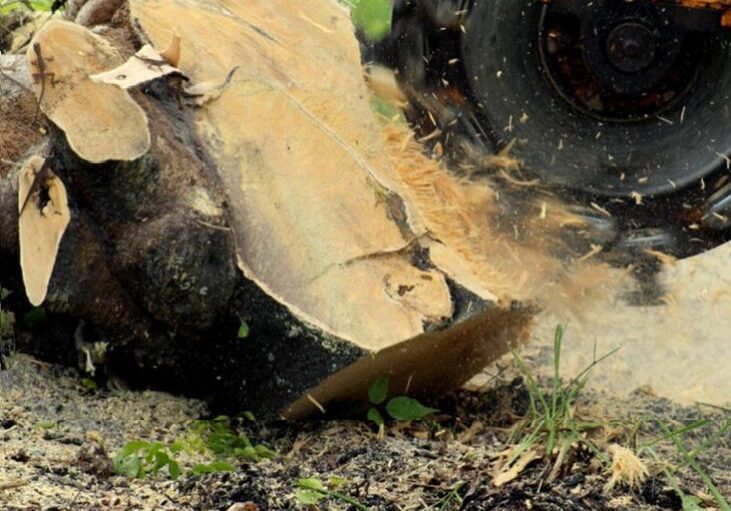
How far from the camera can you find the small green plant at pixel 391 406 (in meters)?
3.90

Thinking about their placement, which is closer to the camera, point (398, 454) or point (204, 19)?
point (398, 454)

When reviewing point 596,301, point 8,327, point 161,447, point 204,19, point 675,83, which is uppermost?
point 675,83

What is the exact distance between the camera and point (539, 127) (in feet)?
13.5

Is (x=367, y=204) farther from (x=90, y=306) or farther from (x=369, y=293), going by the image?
(x=90, y=306)

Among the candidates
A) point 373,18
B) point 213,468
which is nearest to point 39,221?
point 213,468

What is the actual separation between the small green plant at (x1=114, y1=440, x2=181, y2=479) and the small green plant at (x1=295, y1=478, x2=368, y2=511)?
312 millimetres

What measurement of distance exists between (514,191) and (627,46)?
1.86ft

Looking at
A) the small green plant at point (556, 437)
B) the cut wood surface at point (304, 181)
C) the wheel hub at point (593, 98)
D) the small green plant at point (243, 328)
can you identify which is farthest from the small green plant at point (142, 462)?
the wheel hub at point (593, 98)

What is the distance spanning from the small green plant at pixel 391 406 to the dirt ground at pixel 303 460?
32 mm

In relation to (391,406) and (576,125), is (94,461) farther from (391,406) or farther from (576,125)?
(576,125)

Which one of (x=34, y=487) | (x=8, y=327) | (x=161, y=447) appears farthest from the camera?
(x=8, y=327)

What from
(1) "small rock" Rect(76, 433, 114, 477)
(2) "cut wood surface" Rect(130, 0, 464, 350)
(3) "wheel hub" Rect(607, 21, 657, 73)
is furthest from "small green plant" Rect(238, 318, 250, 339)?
(3) "wheel hub" Rect(607, 21, 657, 73)

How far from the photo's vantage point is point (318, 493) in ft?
10.8

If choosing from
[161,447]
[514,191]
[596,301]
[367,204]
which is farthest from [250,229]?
[596,301]
